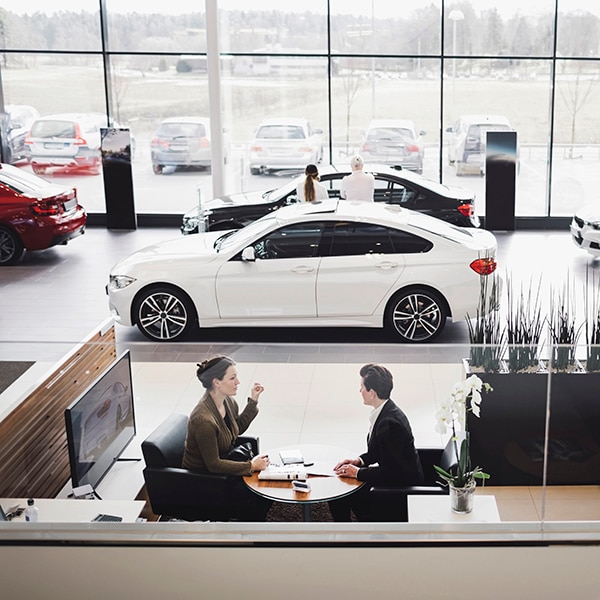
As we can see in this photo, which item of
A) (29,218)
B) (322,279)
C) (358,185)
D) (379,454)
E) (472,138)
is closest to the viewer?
(379,454)

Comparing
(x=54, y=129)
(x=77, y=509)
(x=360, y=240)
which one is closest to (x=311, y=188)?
(x=360, y=240)

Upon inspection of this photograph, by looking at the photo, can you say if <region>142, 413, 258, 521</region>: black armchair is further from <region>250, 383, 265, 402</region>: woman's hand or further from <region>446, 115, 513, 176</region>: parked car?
<region>446, 115, 513, 176</region>: parked car

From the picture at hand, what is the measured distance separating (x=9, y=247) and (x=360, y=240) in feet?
16.9

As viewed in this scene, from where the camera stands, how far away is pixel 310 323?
8133 mm

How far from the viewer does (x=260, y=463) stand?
15.2ft

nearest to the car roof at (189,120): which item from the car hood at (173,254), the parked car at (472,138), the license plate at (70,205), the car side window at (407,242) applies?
the license plate at (70,205)

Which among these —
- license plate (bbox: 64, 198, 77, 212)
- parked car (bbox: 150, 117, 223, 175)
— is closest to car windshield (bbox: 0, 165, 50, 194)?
license plate (bbox: 64, 198, 77, 212)

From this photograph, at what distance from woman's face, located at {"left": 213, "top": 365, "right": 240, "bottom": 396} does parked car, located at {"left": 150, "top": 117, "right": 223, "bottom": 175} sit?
9.73 metres

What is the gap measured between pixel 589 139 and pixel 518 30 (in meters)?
1.87

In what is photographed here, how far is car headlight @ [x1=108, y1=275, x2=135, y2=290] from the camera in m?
8.23

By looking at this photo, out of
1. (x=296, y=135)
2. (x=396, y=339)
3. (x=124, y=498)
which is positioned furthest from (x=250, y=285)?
(x=296, y=135)

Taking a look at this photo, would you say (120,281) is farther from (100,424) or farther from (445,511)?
(445,511)

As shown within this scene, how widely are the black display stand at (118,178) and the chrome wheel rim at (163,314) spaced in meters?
5.27

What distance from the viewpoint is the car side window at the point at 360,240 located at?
26.5 feet
